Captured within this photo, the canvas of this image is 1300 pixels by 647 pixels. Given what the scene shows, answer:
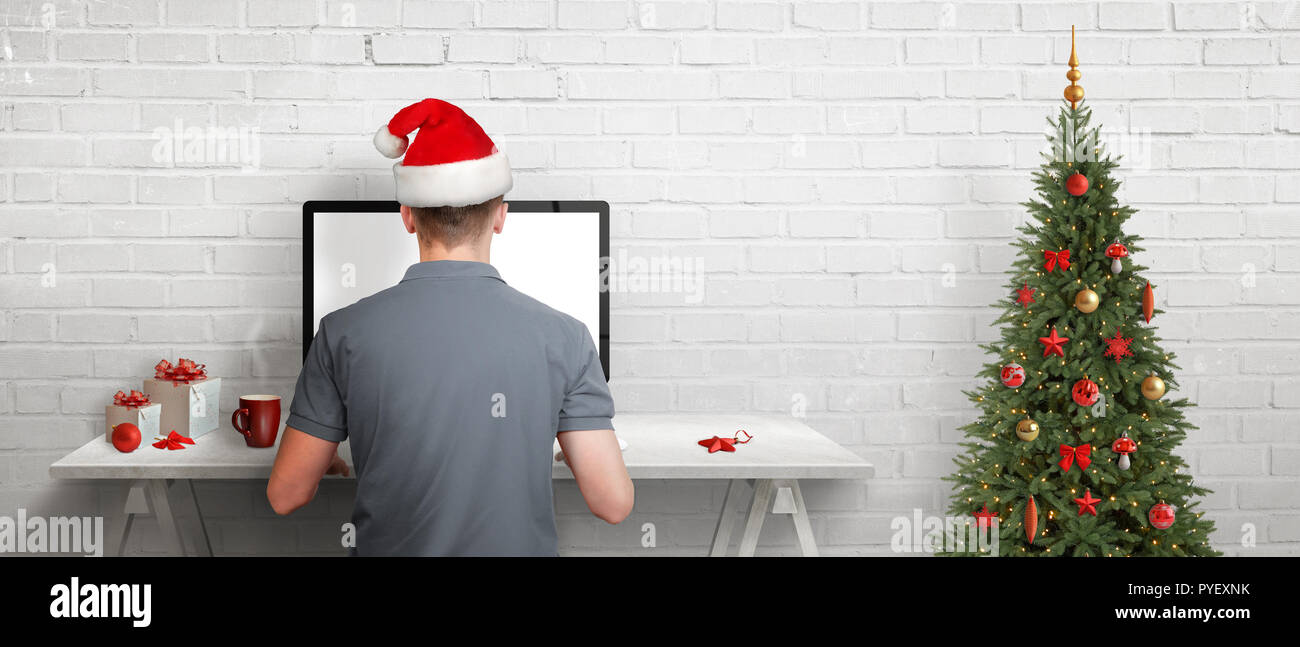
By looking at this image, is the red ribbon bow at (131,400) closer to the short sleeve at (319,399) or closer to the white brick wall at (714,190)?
the white brick wall at (714,190)

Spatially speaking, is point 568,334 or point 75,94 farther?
point 75,94

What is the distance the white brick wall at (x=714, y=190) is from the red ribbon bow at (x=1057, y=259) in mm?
391

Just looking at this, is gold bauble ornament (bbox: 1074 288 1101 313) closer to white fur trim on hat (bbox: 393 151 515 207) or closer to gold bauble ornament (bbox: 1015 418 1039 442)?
gold bauble ornament (bbox: 1015 418 1039 442)

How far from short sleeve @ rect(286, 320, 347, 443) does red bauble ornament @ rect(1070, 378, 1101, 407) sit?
1.63 metres

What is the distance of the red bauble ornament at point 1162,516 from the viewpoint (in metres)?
1.98

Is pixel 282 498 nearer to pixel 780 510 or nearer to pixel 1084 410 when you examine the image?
pixel 780 510

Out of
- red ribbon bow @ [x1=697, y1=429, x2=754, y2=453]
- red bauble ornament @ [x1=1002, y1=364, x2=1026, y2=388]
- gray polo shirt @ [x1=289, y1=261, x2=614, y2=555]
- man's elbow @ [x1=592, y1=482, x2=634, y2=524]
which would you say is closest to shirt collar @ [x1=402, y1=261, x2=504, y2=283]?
gray polo shirt @ [x1=289, y1=261, x2=614, y2=555]

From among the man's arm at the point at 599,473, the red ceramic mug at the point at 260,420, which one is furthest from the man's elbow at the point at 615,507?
the red ceramic mug at the point at 260,420

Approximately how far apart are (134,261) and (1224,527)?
316cm

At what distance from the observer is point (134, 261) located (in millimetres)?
2357

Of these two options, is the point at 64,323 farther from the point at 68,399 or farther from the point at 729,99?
the point at 729,99

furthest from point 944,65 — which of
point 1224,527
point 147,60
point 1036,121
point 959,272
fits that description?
point 147,60

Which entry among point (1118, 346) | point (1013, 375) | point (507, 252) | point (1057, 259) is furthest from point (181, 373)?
point (1118, 346)

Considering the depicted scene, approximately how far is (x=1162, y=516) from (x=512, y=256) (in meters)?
1.63
